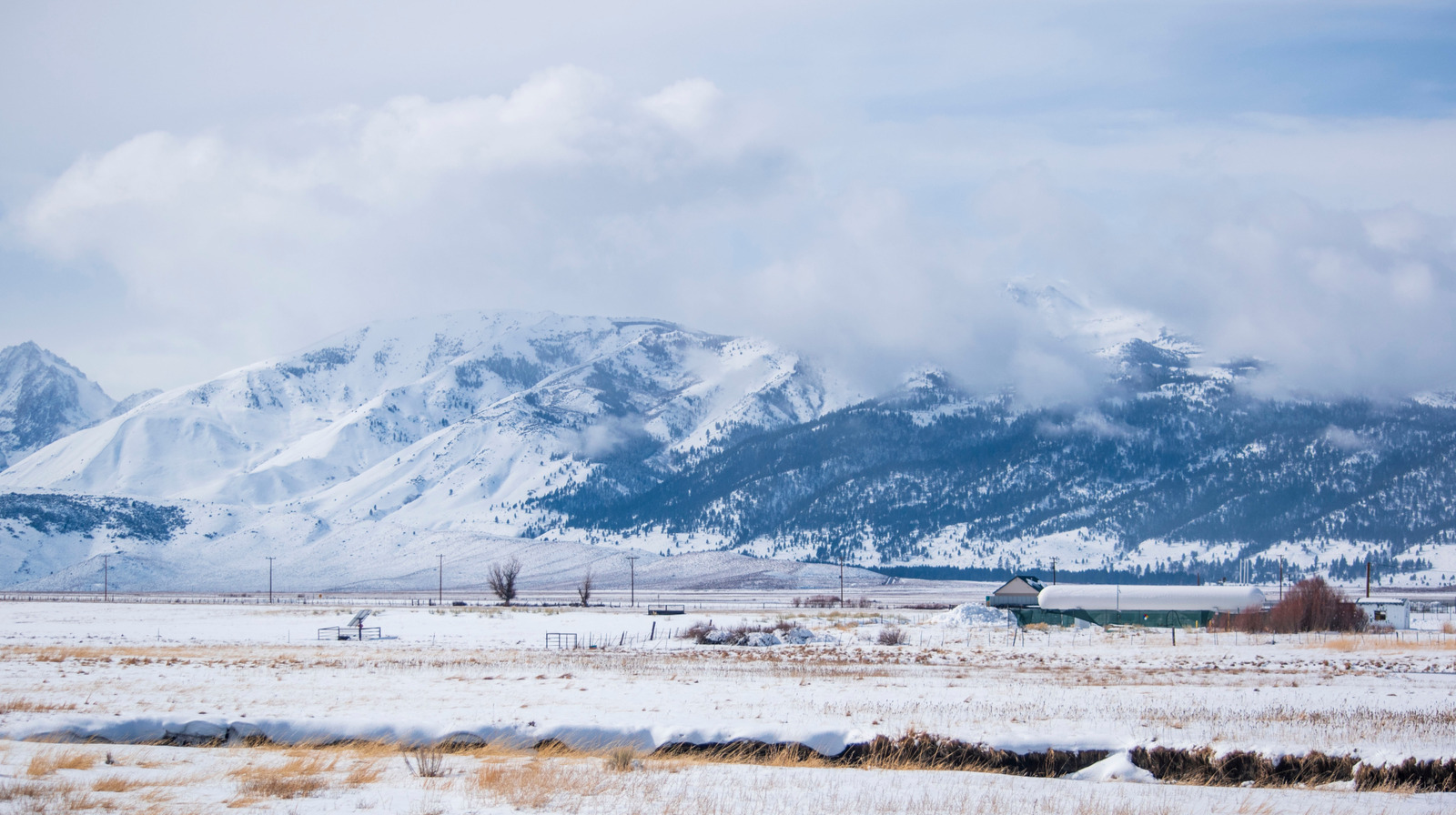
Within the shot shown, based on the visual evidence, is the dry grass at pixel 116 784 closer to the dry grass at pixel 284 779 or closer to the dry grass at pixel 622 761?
the dry grass at pixel 284 779

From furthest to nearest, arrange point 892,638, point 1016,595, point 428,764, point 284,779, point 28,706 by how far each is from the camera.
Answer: point 1016,595 < point 892,638 < point 28,706 < point 428,764 < point 284,779

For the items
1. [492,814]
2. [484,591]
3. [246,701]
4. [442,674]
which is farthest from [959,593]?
[492,814]

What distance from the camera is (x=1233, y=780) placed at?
1912 cm

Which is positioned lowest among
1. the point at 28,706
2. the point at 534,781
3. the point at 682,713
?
the point at 682,713

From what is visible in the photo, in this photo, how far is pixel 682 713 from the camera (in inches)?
1109

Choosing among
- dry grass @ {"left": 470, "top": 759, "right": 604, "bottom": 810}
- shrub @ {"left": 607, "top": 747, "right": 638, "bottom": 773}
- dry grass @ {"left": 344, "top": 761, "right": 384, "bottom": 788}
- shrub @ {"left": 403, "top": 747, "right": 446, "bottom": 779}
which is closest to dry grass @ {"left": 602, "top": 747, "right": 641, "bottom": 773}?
shrub @ {"left": 607, "top": 747, "right": 638, "bottom": 773}

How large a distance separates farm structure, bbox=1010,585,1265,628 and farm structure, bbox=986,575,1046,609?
18.2 ft

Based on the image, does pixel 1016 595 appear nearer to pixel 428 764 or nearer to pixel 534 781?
pixel 428 764

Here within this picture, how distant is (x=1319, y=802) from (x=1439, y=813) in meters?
1.53

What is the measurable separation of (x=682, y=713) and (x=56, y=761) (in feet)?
46.2

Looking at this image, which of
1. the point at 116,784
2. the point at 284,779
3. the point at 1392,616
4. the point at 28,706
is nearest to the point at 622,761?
the point at 284,779

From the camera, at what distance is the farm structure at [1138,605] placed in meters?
92.9

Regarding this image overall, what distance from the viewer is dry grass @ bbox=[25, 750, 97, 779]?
1723 centimetres

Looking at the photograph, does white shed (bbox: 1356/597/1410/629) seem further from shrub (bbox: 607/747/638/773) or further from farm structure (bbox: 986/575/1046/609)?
shrub (bbox: 607/747/638/773)
